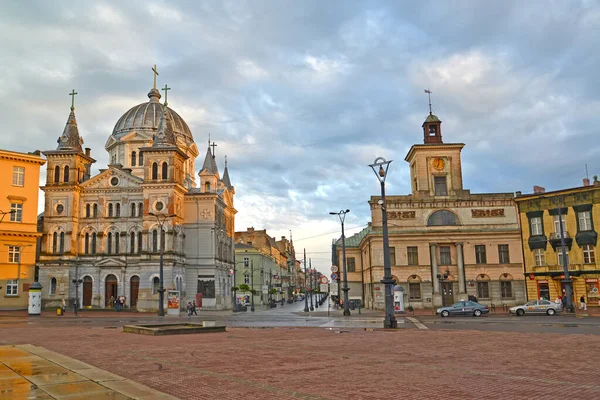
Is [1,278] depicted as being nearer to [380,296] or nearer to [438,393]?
[380,296]

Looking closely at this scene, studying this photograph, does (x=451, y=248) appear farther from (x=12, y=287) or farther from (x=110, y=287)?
(x=12, y=287)

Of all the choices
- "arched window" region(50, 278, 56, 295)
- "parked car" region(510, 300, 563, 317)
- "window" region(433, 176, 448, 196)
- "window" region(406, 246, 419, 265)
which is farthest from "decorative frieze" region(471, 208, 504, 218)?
"arched window" region(50, 278, 56, 295)

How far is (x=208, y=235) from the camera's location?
70125 millimetres

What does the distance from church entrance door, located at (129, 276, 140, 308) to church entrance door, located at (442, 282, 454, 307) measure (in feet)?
116

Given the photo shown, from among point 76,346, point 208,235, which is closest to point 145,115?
point 208,235

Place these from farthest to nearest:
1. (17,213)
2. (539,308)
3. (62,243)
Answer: (62,243)
(17,213)
(539,308)

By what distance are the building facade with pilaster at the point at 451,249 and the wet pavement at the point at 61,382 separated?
1790 inches

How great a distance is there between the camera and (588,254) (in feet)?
163

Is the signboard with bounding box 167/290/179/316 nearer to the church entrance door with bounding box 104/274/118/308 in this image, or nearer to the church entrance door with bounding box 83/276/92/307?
the church entrance door with bounding box 104/274/118/308

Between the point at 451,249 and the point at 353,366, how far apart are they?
46833 mm

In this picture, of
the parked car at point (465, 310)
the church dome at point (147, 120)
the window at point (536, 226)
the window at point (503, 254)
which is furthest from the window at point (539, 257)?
the church dome at point (147, 120)

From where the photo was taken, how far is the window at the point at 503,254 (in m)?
56.2

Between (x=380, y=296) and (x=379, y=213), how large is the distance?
902 centimetres

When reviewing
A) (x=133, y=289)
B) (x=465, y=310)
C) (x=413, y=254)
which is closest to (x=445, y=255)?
(x=413, y=254)
